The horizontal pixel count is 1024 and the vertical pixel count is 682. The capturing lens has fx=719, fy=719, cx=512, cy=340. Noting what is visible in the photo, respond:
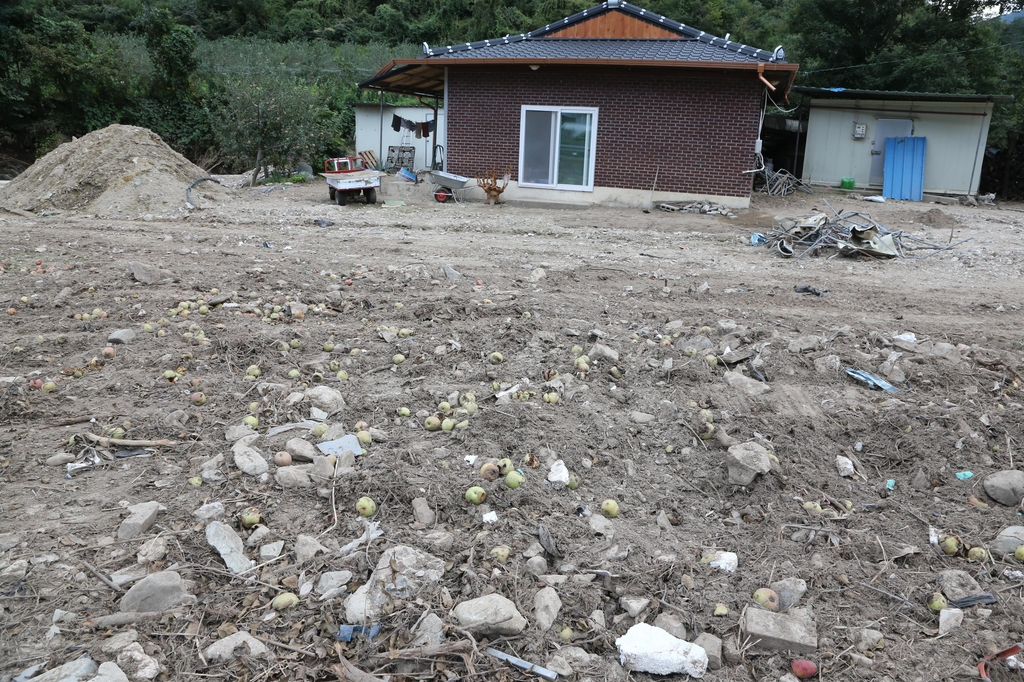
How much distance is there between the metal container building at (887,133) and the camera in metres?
19.4

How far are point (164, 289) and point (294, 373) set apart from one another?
3.01 meters

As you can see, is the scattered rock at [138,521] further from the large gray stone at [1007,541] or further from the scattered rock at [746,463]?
the large gray stone at [1007,541]

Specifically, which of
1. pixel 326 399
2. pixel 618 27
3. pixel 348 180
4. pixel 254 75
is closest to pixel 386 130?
pixel 254 75

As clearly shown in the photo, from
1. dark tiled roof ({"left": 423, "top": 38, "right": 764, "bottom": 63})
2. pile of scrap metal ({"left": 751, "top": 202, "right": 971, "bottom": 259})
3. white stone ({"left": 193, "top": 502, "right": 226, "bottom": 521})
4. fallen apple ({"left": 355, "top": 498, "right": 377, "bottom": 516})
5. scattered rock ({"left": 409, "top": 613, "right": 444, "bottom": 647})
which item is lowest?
scattered rock ({"left": 409, "top": 613, "right": 444, "bottom": 647})

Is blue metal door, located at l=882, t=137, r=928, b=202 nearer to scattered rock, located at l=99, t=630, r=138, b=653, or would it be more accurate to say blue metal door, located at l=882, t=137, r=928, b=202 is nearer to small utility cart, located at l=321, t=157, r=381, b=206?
small utility cart, located at l=321, t=157, r=381, b=206

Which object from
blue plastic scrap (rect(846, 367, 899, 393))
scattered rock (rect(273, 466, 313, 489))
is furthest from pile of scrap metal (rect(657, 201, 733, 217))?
scattered rock (rect(273, 466, 313, 489))

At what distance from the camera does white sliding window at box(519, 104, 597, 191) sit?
15281mm

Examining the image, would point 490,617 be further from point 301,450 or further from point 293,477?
point 301,450

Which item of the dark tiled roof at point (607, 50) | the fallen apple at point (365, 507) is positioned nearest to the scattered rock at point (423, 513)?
the fallen apple at point (365, 507)

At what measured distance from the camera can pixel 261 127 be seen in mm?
17953

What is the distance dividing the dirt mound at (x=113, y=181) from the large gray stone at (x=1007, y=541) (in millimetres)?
12730

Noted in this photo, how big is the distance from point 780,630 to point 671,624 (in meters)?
0.40

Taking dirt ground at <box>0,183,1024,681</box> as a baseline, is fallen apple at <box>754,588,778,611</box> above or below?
below

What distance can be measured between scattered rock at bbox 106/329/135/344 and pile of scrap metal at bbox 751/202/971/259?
7.74 m
